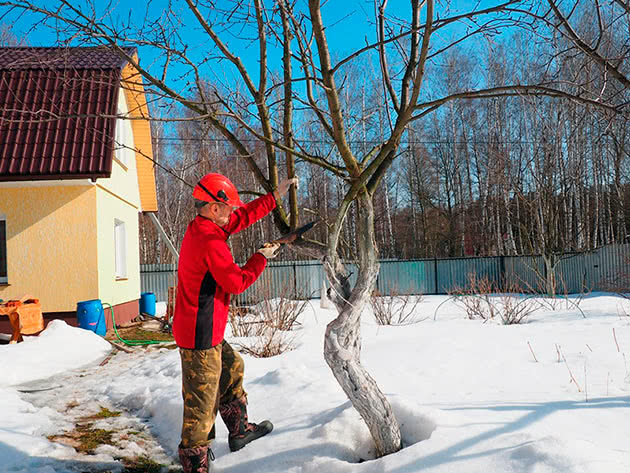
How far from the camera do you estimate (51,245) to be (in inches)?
372

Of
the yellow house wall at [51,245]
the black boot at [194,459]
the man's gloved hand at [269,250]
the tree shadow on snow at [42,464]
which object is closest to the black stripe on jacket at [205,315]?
the man's gloved hand at [269,250]

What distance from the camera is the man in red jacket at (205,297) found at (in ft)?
9.36

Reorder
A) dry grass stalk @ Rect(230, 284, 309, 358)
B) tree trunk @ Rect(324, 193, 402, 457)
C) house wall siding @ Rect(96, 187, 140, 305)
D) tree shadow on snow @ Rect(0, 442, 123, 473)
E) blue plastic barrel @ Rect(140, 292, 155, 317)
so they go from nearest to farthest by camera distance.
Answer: tree trunk @ Rect(324, 193, 402, 457), tree shadow on snow @ Rect(0, 442, 123, 473), dry grass stalk @ Rect(230, 284, 309, 358), house wall siding @ Rect(96, 187, 140, 305), blue plastic barrel @ Rect(140, 292, 155, 317)

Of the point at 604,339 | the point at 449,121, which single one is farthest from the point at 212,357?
the point at 449,121

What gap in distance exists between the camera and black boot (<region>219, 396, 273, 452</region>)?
3197 millimetres

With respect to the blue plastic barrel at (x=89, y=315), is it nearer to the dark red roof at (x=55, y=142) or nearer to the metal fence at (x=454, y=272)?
the dark red roof at (x=55, y=142)

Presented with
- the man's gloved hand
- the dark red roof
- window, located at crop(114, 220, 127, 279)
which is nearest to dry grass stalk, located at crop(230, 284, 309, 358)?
the dark red roof

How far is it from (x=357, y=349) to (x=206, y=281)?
0.92 m

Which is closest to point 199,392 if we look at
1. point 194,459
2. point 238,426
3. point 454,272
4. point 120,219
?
point 194,459

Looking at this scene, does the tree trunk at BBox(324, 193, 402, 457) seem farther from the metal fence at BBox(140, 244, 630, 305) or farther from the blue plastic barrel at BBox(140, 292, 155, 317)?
the metal fence at BBox(140, 244, 630, 305)

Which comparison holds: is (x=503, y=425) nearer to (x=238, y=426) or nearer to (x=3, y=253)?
(x=238, y=426)

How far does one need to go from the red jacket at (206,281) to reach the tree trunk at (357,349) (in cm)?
48

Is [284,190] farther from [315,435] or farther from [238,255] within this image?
[238,255]

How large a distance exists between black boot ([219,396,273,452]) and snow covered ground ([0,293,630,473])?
0.07 m
